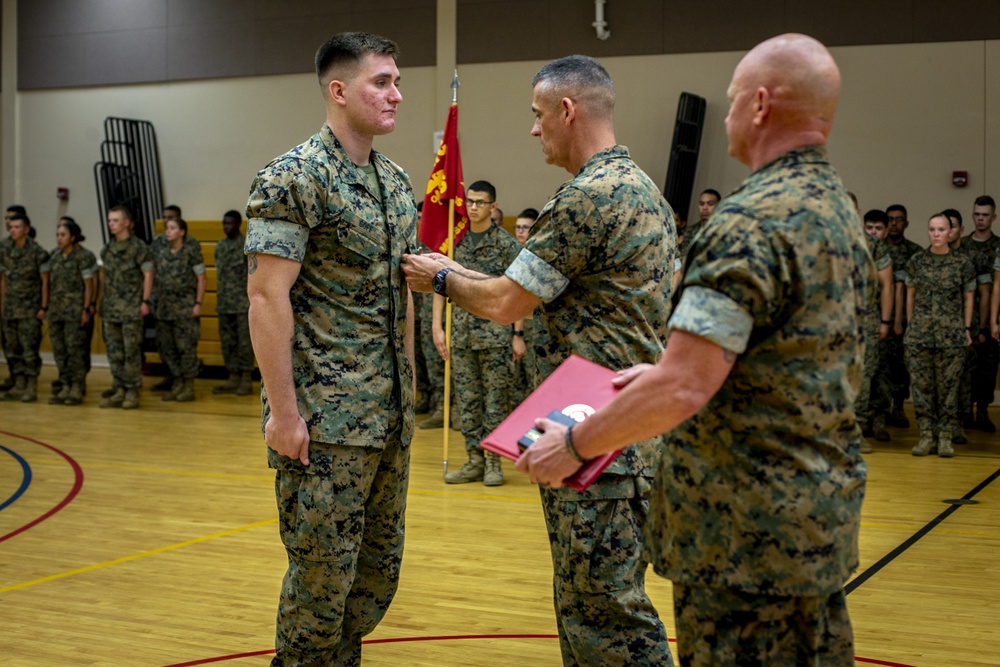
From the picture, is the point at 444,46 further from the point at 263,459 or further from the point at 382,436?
the point at 382,436

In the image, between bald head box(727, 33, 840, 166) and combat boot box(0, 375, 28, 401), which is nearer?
bald head box(727, 33, 840, 166)

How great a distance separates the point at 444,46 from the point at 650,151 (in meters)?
2.69

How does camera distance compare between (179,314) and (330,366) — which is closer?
(330,366)

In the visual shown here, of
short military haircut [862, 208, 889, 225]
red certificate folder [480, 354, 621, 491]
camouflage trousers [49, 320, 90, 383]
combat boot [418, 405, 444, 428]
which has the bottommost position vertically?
combat boot [418, 405, 444, 428]

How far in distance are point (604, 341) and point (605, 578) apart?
21.2 inches

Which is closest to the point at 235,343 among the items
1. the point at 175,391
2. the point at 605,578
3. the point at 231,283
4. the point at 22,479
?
the point at 231,283

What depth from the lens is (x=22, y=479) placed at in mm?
6621

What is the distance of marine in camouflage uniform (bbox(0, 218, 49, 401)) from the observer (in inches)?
416

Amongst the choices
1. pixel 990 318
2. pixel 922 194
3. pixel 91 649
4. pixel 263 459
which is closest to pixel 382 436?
pixel 91 649

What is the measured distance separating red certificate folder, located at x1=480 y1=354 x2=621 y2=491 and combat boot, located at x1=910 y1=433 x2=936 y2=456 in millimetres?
6320

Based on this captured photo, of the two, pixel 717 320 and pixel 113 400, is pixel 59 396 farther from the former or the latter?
pixel 717 320

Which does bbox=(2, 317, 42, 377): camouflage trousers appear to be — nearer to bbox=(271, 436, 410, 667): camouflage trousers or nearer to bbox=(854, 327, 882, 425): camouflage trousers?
bbox=(854, 327, 882, 425): camouflage trousers

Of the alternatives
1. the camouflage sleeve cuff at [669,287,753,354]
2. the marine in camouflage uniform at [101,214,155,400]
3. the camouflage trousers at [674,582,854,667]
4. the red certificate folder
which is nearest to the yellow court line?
the red certificate folder

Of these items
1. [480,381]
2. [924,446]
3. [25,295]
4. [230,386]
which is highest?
[25,295]
